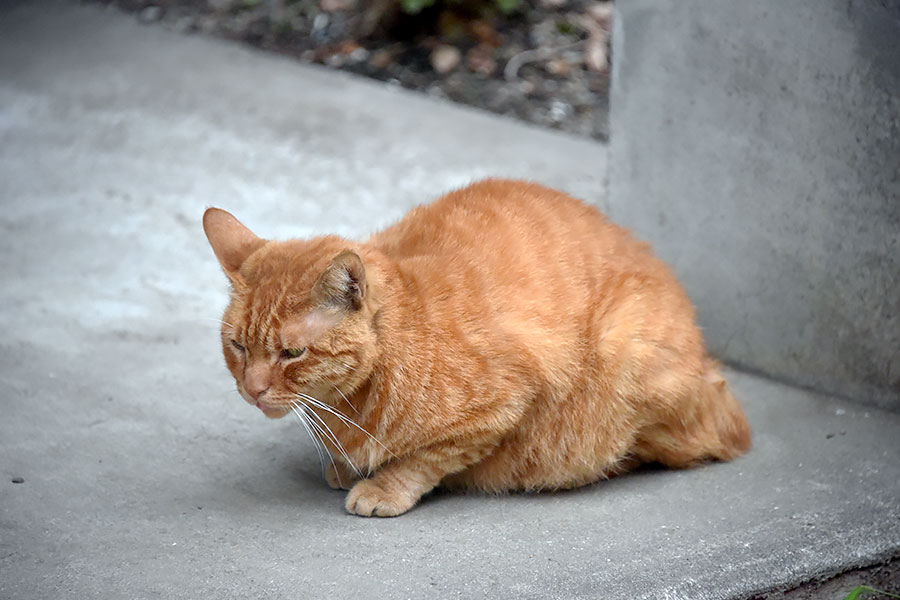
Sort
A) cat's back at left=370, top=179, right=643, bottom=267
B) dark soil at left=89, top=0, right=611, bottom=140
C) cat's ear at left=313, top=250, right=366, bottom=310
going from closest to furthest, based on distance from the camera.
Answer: cat's ear at left=313, top=250, right=366, bottom=310 < cat's back at left=370, top=179, right=643, bottom=267 < dark soil at left=89, top=0, right=611, bottom=140

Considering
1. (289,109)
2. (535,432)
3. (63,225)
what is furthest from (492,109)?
(535,432)

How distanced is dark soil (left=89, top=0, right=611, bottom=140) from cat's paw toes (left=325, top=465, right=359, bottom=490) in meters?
3.60

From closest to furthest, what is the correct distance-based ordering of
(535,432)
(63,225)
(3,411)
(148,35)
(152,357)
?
1. (535,432)
2. (3,411)
3. (152,357)
4. (63,225)
5. (148,35)

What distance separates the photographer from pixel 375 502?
2.98 m

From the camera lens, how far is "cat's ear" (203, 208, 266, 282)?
2982 mm

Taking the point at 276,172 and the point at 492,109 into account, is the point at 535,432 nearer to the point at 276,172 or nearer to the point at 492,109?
the point at 276,172

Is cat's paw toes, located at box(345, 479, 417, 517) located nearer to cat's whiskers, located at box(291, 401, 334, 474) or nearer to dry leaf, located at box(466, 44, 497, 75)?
cat's whiskers, located at box(291, 401, 334, 474)

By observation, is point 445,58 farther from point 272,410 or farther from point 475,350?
point 272,410

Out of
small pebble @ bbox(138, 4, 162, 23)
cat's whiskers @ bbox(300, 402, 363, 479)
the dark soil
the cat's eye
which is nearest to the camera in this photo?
the cat's eye

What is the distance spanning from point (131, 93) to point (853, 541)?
4.92m

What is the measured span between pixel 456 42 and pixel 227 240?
420 centimetres

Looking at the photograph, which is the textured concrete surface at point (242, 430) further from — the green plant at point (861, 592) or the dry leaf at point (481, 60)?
the dry leaf at point (481, 60)

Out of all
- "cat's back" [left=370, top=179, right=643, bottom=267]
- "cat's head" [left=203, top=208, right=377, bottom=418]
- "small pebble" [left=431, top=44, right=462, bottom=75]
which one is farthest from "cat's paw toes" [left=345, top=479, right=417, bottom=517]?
"small pebble" [left=431, top=44, right=462, bottom=75]

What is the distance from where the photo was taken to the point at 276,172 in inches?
215
